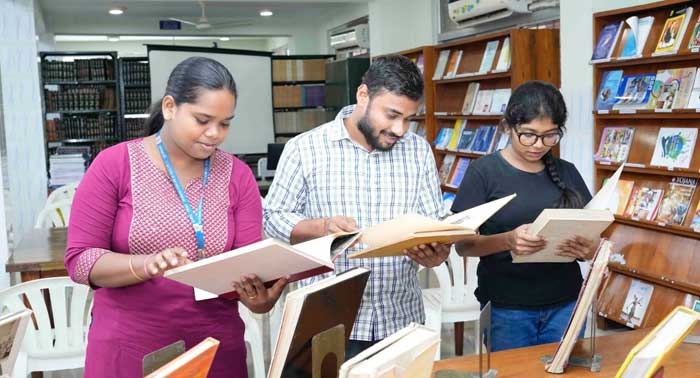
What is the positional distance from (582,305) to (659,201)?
2909mm

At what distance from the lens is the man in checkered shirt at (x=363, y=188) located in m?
1.95

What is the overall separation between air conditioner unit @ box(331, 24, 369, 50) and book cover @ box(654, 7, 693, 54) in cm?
565

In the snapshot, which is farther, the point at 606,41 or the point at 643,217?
the point at 606,41

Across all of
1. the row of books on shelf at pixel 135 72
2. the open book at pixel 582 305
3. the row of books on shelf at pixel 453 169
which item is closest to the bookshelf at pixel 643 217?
the row of books on shelf at pixel 453 169

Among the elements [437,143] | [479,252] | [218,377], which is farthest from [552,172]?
[437,143]

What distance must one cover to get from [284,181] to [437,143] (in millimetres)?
4926

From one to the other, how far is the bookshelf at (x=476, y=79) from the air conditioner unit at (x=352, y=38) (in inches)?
113

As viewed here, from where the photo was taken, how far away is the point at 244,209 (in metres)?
1.74

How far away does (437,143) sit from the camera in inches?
268

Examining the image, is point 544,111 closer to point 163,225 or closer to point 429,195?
point 429,195

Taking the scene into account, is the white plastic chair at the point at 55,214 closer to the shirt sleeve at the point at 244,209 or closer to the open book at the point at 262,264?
the shirt sleeve at the point at 244,209

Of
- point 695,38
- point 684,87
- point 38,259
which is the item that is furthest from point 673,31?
point 38,259

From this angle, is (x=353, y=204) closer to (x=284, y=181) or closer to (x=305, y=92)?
(x=284, y=181)

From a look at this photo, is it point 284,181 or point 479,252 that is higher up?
point 284,181
